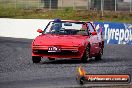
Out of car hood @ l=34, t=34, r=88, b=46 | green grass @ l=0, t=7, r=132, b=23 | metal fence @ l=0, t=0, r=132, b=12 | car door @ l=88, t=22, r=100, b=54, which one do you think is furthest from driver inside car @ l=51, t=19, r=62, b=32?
green grass @ l=0, t=7, r=132, b=23

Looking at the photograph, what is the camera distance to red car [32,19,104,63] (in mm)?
19734

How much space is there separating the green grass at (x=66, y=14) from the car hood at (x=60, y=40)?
29.5 metres

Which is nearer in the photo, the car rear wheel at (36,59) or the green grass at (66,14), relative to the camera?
the car rear wheel at (36,59)

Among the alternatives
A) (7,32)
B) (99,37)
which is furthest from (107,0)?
(99,37)

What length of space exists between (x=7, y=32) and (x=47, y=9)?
41.3 feet

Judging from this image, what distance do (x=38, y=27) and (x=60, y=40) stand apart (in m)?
20.0

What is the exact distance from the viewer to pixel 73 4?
52.3m

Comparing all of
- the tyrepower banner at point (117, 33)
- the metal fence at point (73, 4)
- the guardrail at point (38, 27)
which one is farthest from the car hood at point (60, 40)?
the metal fence at point (73, 4)

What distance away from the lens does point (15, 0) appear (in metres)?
54.1

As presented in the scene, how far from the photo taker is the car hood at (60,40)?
19.8 meters

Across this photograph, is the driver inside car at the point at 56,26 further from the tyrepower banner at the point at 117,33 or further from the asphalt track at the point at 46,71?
the tyrepower banner at the point at 117,33

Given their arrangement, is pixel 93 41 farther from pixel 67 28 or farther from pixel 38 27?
pixel 38 27

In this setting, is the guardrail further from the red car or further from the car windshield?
the car windshield

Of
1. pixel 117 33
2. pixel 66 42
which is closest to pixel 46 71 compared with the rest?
pixel 66 42
